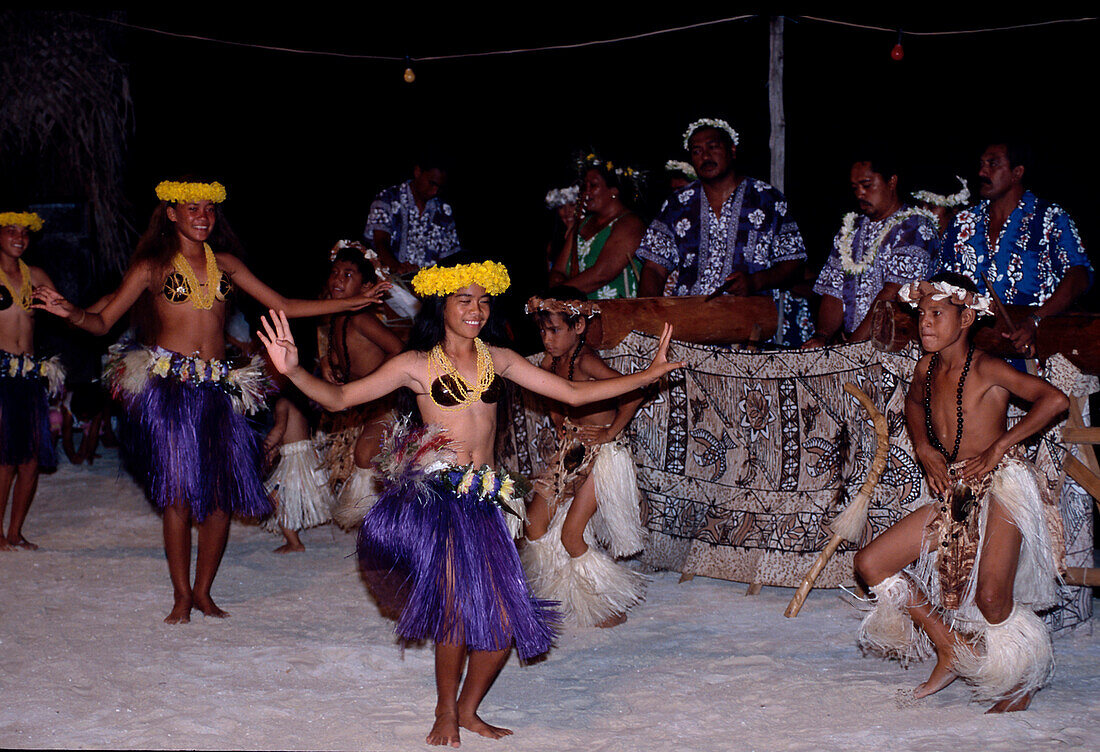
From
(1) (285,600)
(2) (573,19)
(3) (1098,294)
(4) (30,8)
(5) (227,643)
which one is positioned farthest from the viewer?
(4) (30,8)

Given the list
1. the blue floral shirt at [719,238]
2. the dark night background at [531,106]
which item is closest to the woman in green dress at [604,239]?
the blue floral shirt at [719,238]

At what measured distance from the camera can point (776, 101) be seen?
577 centimetres

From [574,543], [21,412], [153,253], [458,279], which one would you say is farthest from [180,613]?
[458,279]

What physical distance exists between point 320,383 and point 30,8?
5904 millimetres

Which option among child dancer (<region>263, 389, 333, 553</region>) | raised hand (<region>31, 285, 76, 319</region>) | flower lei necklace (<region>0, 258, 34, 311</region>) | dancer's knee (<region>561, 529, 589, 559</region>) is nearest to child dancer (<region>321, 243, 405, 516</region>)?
child dancer (<region>263, 389, 333, 553</region>)

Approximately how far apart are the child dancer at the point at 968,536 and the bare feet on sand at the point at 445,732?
1.36 meters

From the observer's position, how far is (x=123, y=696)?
11.1ft

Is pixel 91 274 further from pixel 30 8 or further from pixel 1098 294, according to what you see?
pixel 1098 294

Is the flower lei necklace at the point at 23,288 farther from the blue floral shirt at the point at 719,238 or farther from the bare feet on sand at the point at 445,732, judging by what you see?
the bare feet on sand at the point at 445,732

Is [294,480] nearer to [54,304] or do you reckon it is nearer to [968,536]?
[54,304]

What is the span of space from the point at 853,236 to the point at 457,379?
7.92 feet

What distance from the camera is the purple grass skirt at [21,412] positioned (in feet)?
17.4

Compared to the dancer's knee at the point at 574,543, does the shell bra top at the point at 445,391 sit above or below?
above

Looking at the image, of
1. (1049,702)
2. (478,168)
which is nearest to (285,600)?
(1049,702)
